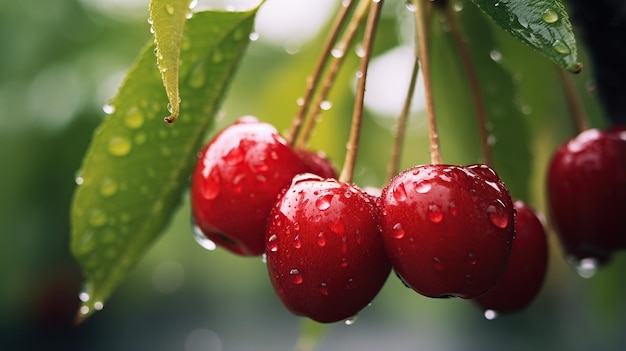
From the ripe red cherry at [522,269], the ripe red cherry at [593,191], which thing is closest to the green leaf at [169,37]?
the ripe red cherry at [522,269]

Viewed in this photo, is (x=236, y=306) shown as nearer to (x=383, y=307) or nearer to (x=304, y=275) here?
(x=383, y=307)

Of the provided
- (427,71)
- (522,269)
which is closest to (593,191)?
(522,269)

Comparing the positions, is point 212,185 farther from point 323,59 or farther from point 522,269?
point 522,269

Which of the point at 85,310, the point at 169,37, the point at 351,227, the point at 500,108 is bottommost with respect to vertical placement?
the point at 85,310

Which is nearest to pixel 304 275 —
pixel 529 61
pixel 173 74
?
pixel 173 74

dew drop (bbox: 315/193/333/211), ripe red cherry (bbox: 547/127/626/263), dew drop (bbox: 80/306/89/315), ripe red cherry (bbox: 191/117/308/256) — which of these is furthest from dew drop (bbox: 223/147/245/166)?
ripe red cherry (bbox: 547/127/626/263)

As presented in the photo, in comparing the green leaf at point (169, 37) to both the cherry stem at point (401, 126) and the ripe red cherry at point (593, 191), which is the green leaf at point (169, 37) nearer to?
the cherry stem at point (401, 126)

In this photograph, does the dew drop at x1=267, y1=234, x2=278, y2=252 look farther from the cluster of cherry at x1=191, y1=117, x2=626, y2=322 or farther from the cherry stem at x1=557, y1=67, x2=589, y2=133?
the cherry stem at x1=557, y1=67, x2=589, y2=133
